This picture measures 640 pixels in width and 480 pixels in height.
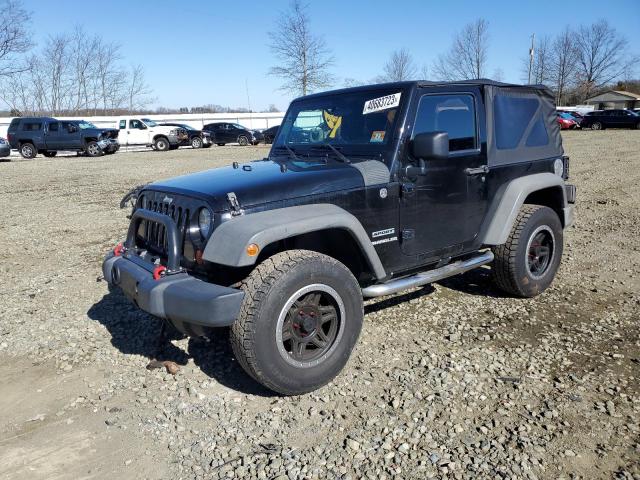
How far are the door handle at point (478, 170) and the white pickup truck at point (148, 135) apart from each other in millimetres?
25659

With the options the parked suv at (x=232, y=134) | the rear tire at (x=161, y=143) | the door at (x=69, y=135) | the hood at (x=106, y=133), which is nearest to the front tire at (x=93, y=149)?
the door at (x=69, y=135)

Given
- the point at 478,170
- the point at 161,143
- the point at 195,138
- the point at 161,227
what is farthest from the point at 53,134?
the point at 478,170

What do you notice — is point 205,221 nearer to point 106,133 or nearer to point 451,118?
point 451,118

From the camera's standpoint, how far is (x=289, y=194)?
3.33 m

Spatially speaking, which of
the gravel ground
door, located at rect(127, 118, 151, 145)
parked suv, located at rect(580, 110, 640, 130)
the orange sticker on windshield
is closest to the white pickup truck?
door, located at rect(127, 118, 151, 145)

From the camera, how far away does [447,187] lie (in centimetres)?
406

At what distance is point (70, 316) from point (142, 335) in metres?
0.89

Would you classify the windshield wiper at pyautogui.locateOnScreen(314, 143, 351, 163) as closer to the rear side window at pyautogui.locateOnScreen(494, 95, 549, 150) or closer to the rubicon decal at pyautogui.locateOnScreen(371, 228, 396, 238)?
the rubicon decal at pyautogui.locateOnScreen(371, 228, 396, 238)

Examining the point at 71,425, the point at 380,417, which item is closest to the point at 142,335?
the point at 71,425

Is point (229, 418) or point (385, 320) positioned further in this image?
point (385, 320)

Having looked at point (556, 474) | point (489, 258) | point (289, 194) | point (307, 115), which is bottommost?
point (556, 474)

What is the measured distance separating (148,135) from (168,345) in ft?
84.2

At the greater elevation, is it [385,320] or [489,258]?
[489,258]

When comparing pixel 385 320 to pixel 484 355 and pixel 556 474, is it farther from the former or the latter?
pixel 556 474
